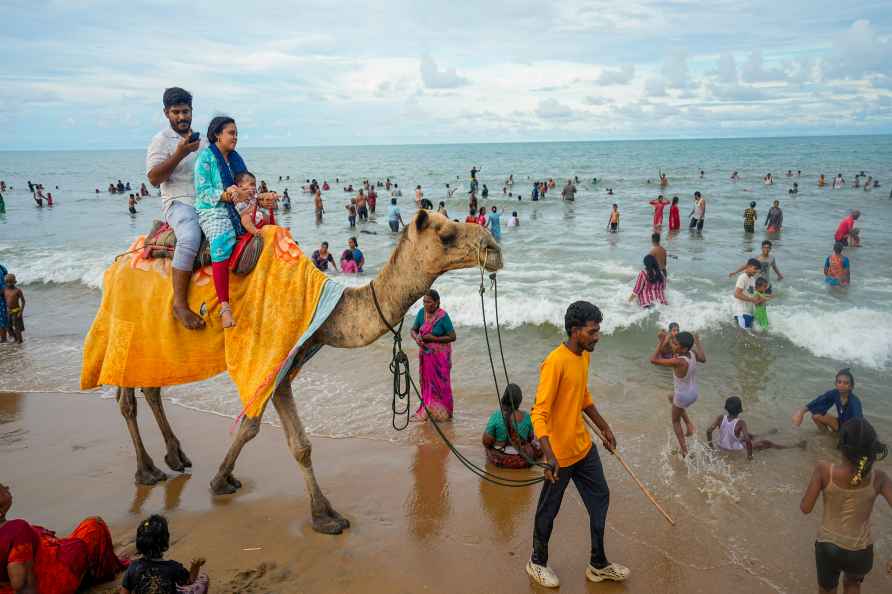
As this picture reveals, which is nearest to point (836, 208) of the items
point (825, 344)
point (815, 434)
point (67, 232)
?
point (825, 344)

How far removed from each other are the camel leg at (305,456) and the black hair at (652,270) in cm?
959

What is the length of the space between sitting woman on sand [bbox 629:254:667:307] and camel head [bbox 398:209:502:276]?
959 cm

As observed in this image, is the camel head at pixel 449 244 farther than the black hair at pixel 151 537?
Yes

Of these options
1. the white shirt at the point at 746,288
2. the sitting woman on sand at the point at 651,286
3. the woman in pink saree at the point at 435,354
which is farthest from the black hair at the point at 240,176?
the sitting woman on sand at the point at 651,286

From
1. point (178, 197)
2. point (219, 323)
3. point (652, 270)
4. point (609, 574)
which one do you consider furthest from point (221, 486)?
point (652, 270)

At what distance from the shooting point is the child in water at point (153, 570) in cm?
362

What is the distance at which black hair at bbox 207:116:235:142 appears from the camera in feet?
15.8

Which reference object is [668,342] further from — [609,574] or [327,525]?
[327,525]

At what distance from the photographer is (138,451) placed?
6.23 m

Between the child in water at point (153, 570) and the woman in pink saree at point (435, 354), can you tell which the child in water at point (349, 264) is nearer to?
the woman in pink saree at point (435, 354)

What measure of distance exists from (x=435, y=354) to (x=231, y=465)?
9.42 feet

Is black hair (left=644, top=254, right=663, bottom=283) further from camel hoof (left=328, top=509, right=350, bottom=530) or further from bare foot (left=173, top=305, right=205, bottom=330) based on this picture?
bare foot (left=173, top=305, right=205, bottom=330)

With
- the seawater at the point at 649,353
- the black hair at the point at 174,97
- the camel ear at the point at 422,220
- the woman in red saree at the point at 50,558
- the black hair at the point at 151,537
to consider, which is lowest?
the seawater at the point at 649,353

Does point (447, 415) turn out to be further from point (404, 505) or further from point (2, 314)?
point (2, 314)
